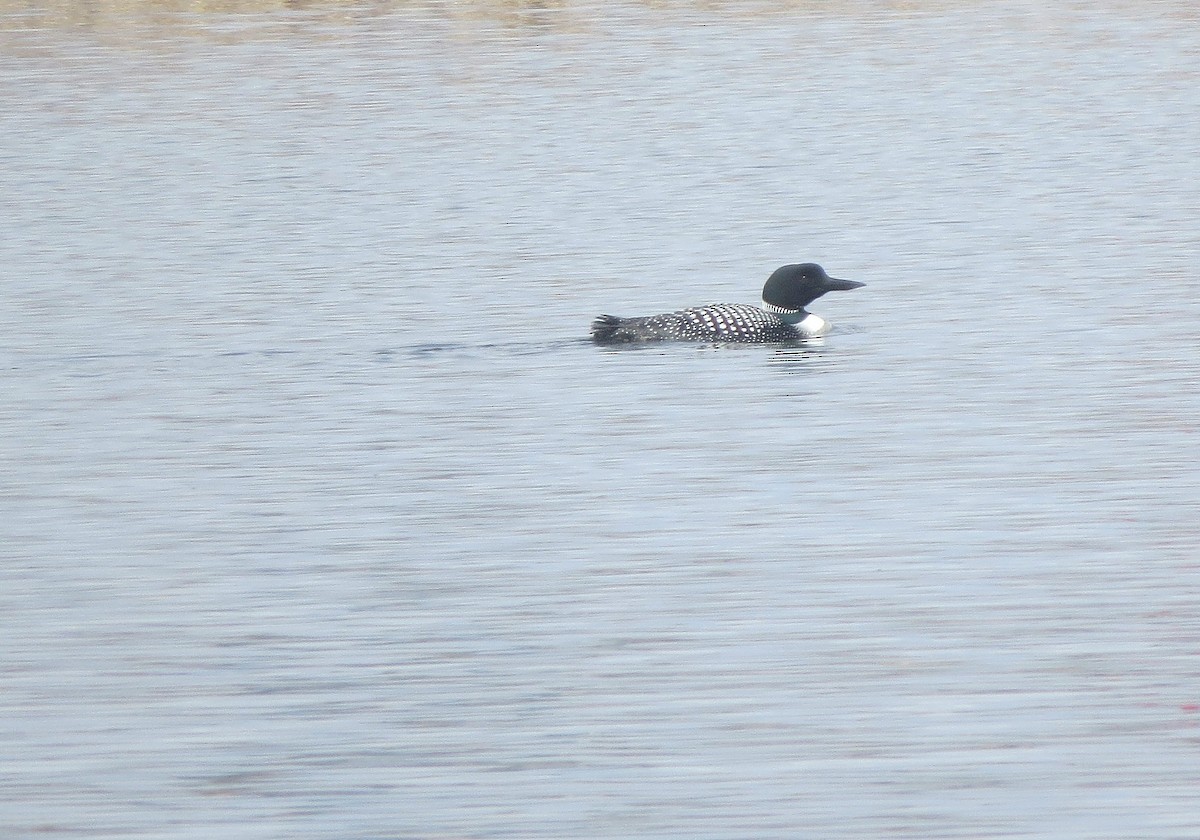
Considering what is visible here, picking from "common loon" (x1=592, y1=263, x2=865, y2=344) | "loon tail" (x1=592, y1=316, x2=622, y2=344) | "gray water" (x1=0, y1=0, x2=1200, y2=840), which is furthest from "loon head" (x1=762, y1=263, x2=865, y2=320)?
"loon tail" (x1=592, y1=316, x2=622, y2=344)

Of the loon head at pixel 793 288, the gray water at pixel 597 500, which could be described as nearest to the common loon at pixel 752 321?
the loon head at pixel 793 288

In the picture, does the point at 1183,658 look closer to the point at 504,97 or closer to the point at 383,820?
the point at 383,820

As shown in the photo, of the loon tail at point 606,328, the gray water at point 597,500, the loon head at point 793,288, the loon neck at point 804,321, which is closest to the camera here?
the gray water at point 597,500

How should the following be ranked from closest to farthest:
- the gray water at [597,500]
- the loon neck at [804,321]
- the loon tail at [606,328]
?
1. the gray water at [597,500]
2. the loon tail at [606,328]
3. the loon neck at [804,321]

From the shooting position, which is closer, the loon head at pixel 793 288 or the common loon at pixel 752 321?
the common loon at pixel 752 321

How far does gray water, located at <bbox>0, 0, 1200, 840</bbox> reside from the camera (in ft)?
17.2

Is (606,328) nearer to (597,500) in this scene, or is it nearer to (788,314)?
(788,314)

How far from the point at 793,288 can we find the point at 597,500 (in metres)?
3.94

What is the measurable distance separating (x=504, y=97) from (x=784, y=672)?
1958 centimetres

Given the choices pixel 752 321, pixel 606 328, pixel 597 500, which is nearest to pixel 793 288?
pixel 752 321

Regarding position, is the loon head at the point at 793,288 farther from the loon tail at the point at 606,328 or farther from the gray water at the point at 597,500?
the loon tail at the point at 606,328

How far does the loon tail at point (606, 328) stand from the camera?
11180 mm

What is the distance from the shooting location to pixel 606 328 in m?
11.2

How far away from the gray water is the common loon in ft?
0.52
